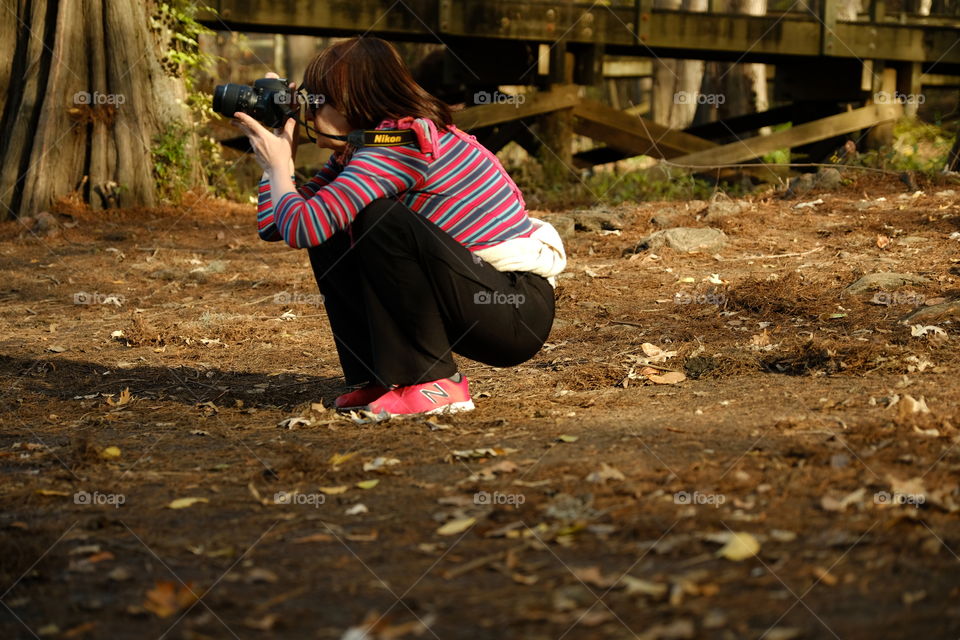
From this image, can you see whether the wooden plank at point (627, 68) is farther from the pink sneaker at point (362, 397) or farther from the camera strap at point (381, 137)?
the camera strap at point (381, 137)

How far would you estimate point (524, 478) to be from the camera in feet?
10.7

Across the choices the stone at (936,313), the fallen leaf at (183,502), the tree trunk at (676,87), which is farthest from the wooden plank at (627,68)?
the fallen leaf at (183,502)

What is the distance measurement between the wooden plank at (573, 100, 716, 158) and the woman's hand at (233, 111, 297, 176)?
24.8 feet

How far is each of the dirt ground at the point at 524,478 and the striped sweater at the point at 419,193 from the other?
717 mm

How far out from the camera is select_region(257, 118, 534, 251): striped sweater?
368cm

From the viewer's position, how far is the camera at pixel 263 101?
3.88 m

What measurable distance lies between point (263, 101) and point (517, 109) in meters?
7.06

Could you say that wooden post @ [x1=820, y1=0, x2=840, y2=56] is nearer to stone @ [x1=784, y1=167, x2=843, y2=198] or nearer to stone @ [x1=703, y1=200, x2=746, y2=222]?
stone @ [x1=784, y1=167, x2=843, y2=198]

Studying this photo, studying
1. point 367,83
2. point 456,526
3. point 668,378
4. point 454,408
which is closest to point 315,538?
point 456,526

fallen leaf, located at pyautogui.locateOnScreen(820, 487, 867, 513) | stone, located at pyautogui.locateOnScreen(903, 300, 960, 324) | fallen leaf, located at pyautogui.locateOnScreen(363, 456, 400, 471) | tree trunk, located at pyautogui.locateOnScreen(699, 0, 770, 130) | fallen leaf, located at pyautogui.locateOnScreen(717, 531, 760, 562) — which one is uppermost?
tree trunk, located at pyautogui.locateOnScreen(699, 0, 770, 130)

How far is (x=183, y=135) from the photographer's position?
30.9ft

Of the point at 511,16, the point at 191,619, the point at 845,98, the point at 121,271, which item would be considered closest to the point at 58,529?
the point at 191,619

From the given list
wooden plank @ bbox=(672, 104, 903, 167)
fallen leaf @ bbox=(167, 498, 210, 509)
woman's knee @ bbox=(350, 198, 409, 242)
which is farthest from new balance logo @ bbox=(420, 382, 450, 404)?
wooden plank @ bbox=(672, 104, 903, 167)

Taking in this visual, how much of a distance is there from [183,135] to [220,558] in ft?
23.8
